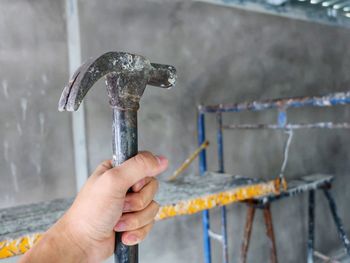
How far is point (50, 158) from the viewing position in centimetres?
183

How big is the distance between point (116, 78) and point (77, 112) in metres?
1.29

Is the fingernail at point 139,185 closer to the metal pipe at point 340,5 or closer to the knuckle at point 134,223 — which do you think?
the knuckle at point 134,223

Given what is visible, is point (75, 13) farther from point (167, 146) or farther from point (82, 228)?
point (82, 228)

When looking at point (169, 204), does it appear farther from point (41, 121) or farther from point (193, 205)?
point (41, 121)

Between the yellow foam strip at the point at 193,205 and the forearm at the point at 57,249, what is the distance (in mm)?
423

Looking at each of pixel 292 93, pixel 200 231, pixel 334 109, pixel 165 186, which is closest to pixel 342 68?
pixel 334 109

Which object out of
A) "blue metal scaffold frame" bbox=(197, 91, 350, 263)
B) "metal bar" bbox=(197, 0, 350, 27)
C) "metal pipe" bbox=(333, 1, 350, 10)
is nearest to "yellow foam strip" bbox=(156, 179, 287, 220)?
"blue metal scaffold frame" bbox=(197, 91, 350, 263)

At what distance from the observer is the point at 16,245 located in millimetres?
1052

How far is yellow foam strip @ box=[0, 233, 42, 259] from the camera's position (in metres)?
1.03

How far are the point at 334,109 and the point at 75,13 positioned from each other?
2.87 metres

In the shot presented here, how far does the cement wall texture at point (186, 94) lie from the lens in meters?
1.75

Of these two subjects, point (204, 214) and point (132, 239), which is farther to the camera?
point (204, 214)

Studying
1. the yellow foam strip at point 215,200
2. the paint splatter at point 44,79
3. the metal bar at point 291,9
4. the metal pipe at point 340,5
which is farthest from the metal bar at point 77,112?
the metal pipe at point 340,5

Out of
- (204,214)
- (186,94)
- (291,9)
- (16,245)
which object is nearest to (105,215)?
(16,245)
